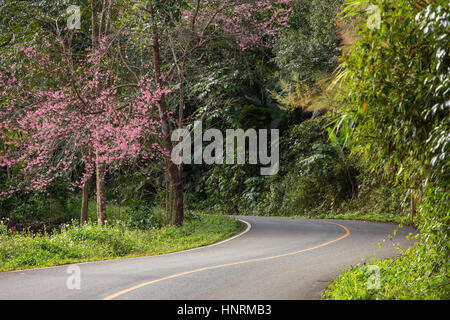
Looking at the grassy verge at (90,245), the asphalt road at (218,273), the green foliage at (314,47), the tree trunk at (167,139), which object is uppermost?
the green foliage at (314,47)

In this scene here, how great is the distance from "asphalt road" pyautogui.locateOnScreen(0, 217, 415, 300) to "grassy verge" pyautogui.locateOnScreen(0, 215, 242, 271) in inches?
41.8

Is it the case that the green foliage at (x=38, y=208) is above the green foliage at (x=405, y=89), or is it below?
below

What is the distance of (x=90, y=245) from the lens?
583 inches

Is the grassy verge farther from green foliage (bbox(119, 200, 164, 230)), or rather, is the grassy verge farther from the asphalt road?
green foliage (bbox(119, 200, 164, 230))

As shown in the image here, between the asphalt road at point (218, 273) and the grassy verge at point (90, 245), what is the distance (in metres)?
1.06

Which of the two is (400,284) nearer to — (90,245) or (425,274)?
(425,274)

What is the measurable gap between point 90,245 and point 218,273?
231 inches

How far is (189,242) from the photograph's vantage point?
16.7 metres

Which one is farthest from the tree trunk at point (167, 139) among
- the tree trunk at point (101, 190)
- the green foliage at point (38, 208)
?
the green foliage at point (38, 208)

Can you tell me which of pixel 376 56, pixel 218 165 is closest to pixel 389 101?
pixel 376 56

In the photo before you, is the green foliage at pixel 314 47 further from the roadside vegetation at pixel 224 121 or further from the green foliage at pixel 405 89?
the green foliage at pixel 405 89

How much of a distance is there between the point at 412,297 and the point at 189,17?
15.8 metres

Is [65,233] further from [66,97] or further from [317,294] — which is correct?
[317,294]

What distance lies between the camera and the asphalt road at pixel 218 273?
847 cm
